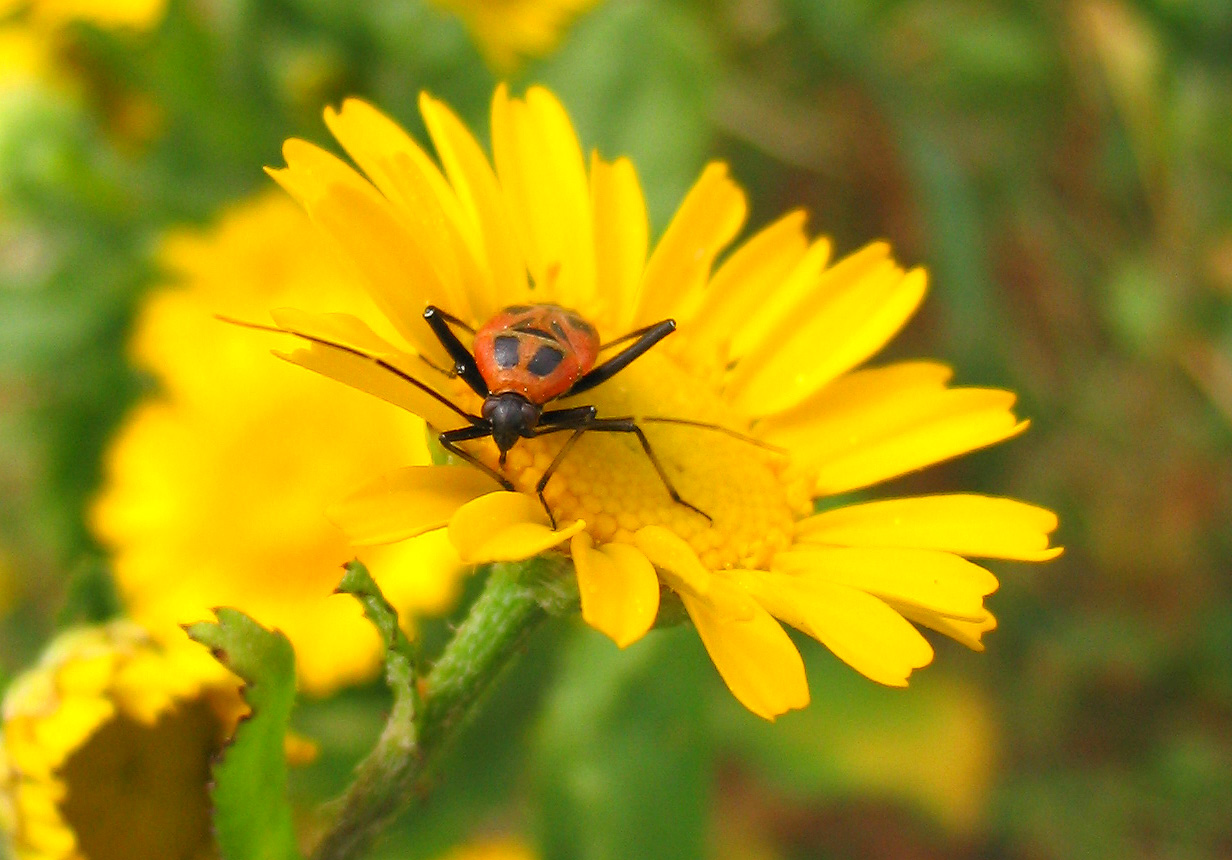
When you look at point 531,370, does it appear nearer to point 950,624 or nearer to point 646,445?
point 646,445

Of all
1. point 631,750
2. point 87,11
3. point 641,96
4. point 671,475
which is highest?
point 87,11

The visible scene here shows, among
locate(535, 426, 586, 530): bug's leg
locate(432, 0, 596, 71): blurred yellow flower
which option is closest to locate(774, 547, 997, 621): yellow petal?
locate(535, 426, 586, 530): bug's leg

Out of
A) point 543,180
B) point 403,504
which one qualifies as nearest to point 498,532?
point 403,504

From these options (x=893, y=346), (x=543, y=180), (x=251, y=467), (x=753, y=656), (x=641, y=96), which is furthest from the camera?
(x=893, y=346)

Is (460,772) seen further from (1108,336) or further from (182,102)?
(1108,336)

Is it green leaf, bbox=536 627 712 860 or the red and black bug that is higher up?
the red and black bug

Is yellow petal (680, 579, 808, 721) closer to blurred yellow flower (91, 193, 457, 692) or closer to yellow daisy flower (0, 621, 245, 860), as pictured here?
yellow daisy flower (0, 621, 245, 860)

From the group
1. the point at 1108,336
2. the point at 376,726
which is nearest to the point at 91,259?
the point at 376,726
